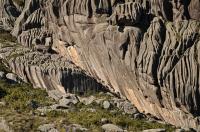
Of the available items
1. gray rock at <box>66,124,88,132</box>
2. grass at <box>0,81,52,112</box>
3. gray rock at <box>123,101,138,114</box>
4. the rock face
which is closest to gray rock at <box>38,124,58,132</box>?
gray rock at <box>66,124,88,132</box>

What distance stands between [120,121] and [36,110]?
1342 centimetres

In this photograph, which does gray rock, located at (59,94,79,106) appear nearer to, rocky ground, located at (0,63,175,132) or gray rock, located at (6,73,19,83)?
rocky ground, located at (0,63,175,132)

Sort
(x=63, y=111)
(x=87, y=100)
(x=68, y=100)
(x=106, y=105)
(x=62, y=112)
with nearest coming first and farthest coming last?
(x=62, y=112) → (x=63, y=111) → (x=106, y=105) → (x=68, y=100) → (x=87, y=100)

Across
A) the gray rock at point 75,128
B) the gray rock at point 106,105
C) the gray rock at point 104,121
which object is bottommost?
the gray rock at point 106,105

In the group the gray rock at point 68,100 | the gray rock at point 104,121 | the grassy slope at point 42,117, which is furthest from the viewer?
the gray rock at point 68,100

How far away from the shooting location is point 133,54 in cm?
8200

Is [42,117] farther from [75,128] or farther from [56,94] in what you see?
[56,94]

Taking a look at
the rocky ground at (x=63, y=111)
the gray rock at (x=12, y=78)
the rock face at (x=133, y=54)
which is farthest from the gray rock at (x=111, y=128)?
the gray rock at (x=12, y=78)

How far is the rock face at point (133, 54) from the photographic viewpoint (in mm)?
75562

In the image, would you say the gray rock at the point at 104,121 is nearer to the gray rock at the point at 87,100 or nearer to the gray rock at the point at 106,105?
the gray rock at the point at 106,105

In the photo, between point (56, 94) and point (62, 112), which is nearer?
point (62, 112)

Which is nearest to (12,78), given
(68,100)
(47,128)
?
(68,100)

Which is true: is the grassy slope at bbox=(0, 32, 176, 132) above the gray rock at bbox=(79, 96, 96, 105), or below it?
above

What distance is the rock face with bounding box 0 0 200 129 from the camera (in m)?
75.6
